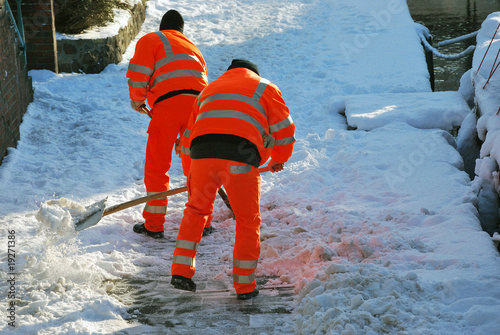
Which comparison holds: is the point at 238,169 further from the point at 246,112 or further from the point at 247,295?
the point at 247,295

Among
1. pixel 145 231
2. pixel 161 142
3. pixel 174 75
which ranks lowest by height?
pixel 145 231

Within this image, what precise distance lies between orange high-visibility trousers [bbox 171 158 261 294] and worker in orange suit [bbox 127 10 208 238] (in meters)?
1.06

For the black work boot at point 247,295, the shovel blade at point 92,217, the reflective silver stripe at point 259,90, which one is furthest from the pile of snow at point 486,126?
the shovel blade at point 92,217

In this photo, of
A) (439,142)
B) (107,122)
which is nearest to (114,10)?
(107,122)

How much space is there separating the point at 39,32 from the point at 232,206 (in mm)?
5560

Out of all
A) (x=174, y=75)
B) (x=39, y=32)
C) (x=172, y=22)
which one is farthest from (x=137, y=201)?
(x=39, y=32)

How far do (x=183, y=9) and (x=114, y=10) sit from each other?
7.42 ft

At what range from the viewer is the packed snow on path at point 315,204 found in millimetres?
3461

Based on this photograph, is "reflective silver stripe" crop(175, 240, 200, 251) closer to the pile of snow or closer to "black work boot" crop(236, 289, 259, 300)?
"black work boot" crop(236, 289, 259, 300)

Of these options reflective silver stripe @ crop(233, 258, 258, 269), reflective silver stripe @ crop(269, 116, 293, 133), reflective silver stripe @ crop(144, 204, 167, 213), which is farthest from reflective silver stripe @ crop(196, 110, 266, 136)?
reflective silver stripe @ crop(144, 204, 167, 213)

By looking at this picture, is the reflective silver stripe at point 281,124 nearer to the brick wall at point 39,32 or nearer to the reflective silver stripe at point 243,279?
the reflective silver stripe at point 243,279

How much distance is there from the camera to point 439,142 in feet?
21.5

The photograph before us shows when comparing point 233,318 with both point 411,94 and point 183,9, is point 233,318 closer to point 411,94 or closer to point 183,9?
point 411,94

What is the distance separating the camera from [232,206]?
3.84 meters
